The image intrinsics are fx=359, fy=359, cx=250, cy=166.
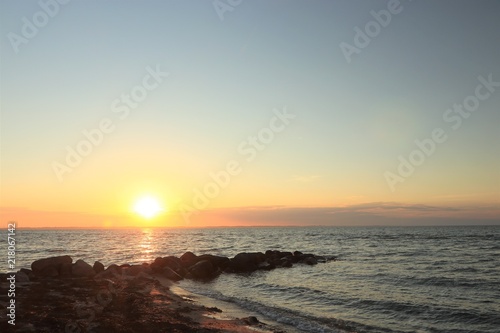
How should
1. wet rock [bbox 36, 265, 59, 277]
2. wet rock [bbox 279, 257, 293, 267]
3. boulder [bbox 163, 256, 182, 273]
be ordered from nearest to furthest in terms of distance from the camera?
wet rock [bbox 36, 265, 59, 277]
boulder [bbox 163, 256, 182, 273]
wet rock [bbox 279, 257, 293, 267]

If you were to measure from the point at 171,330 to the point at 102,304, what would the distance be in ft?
18.6

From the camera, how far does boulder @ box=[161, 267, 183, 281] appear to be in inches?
1205

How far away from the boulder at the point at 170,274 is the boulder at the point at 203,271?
156 centimetres

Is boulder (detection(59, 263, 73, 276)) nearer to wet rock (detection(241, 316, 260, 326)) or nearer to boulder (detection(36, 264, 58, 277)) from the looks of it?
boulder (detection(36, 264, 58, 277))

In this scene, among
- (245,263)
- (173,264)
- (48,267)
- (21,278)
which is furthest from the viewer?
(245,263)

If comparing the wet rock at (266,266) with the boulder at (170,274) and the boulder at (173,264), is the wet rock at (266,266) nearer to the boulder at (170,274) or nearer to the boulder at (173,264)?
the boulder at (173,264)

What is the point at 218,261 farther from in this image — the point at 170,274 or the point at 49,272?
the point at 49,272

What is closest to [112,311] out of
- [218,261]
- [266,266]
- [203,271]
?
[203,271]

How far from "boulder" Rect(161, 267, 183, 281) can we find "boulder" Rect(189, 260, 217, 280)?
156cm

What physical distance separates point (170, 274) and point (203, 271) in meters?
3.41

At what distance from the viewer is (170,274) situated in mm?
30969

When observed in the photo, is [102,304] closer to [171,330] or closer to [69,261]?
[171,330]

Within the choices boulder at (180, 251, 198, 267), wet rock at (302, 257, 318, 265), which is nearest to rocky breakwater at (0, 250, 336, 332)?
boulder at (180, 251, 198, 267)

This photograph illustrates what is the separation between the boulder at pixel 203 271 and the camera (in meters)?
32.8
